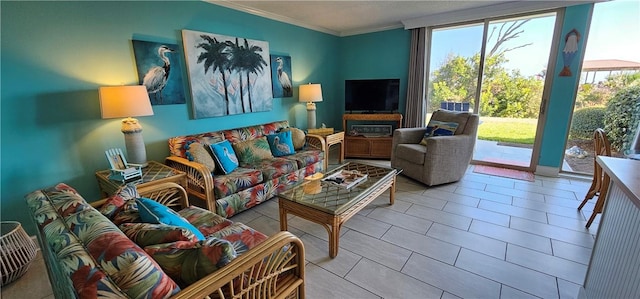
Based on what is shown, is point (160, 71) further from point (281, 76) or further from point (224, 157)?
point (281, 76)

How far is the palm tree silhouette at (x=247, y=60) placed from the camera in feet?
10.8

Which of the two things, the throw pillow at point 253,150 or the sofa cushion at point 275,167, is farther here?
the throw pillow at point 253,150

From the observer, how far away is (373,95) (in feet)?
15.0

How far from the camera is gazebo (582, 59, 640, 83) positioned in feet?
10.1

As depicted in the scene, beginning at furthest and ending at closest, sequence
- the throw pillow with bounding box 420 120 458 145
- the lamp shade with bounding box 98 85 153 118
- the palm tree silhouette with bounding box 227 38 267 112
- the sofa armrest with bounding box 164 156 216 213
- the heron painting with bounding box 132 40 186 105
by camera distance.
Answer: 1. the throw pillow with bounding box 420 120 458 145
2. the palm tree silhouette with bounding box 227 38 267 112
3. the heron painting with bounding box 132 40 186 105
4. the sofa armrest with bounding box 164 156 216 213
5. the lamp shade with bounding box 98 85 153 118

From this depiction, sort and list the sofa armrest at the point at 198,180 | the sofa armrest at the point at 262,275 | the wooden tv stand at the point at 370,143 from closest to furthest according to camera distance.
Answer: the sofa armrest at the point at 262,275
the sofa armrest at the point at 198,180
the wooden tv stand at the point at 370,143

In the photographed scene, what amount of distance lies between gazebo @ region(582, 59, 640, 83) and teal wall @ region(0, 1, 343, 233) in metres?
4.65

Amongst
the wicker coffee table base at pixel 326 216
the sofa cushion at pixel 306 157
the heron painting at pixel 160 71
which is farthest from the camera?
the sofa cushion at pixel 306 157

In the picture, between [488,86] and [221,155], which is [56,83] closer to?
[221,155]

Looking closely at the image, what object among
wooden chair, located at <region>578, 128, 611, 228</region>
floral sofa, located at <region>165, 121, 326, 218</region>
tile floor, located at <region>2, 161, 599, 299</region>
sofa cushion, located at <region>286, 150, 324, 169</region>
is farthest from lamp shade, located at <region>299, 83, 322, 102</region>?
wooden chair, located at <region>578, 128, 611, 228</region>

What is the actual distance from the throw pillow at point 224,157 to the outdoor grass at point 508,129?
12.1 feet

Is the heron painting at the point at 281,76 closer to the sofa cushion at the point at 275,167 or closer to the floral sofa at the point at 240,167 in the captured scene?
the floral sofa at the point at 240,167

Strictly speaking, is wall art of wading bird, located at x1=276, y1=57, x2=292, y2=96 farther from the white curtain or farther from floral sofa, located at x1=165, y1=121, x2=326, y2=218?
the white curtain

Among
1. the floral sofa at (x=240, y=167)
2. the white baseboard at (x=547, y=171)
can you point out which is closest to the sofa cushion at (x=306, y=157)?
the floral sofa at (x=240, y=167)
